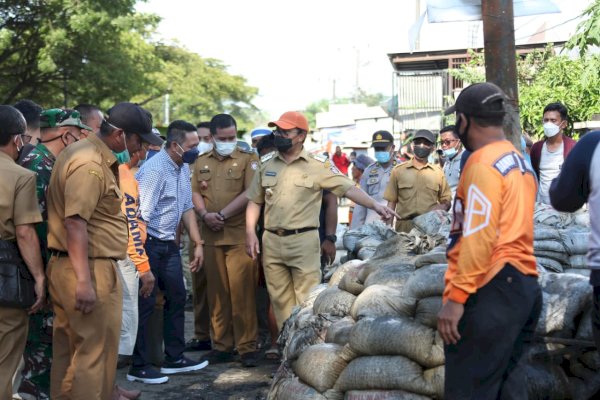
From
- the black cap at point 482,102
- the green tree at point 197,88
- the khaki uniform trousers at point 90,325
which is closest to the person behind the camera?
the black cap at point 482,102

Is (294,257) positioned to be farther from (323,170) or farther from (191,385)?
(191,385)

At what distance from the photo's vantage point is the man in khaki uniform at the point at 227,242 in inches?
295

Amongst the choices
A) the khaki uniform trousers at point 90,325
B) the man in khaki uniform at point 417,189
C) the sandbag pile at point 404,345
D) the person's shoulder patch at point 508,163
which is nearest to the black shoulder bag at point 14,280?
the khaki uniform trousers at point 90,325

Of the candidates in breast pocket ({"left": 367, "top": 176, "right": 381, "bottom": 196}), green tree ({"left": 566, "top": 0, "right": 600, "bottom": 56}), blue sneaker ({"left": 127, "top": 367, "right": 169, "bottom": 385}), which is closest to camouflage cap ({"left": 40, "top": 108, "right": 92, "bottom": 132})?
blue sneaker ({"left": 127, "top": 367, "right": 169, "bottom": 385})

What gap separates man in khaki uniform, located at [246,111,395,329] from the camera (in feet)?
22.5

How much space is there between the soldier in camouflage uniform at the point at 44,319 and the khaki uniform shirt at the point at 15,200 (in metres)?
0.47

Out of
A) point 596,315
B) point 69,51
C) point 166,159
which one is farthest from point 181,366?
point 69,51

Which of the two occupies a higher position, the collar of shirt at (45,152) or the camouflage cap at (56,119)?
the camouflage cap at (56,119)

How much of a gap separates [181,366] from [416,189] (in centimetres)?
293

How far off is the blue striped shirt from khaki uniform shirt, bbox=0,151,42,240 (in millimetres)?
1969

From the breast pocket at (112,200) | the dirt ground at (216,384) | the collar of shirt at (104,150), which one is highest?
the collar of shirt at (104,150)

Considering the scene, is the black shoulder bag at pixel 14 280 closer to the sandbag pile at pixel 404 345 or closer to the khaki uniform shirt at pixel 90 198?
the khaki uniform shirt at pixel 90 198

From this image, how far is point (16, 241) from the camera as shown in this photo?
4.80m

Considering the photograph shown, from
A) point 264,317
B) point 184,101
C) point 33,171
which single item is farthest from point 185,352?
point 184,101
